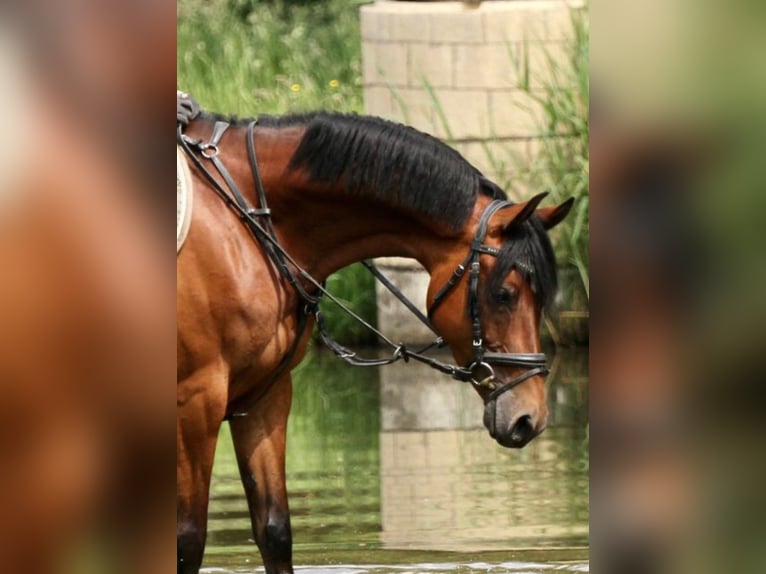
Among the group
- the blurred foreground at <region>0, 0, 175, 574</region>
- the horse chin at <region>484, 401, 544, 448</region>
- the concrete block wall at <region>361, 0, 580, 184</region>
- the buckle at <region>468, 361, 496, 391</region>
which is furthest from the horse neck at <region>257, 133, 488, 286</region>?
the concrete block wall at <region>361, 0, 580, 184</region>

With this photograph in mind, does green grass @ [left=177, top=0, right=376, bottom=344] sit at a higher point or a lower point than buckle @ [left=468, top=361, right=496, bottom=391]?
lower

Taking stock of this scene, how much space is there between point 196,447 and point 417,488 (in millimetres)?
3200

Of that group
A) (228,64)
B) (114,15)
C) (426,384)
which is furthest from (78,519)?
(228,64)

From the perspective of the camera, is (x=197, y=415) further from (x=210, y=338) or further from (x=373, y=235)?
(x=373, y=235)

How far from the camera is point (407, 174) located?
4.80 meters

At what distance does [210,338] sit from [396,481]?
11.1 ft

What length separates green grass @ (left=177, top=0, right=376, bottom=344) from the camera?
12.5 metres

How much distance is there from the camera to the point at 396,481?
7840 millimetres

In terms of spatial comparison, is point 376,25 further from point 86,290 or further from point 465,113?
point 86,290

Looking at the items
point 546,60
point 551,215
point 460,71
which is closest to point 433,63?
point 460,71

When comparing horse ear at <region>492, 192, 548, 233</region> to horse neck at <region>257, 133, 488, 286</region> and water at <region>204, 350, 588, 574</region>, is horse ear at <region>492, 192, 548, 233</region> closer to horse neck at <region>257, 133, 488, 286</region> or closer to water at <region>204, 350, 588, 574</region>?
horse neck at <region>257, 133, 488, 286</region>

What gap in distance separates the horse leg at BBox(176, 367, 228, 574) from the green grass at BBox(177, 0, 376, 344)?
762cm

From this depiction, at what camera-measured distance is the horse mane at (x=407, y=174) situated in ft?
15.7

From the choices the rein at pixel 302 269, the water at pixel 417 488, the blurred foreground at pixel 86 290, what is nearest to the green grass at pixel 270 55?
the water at pixel 417 488
